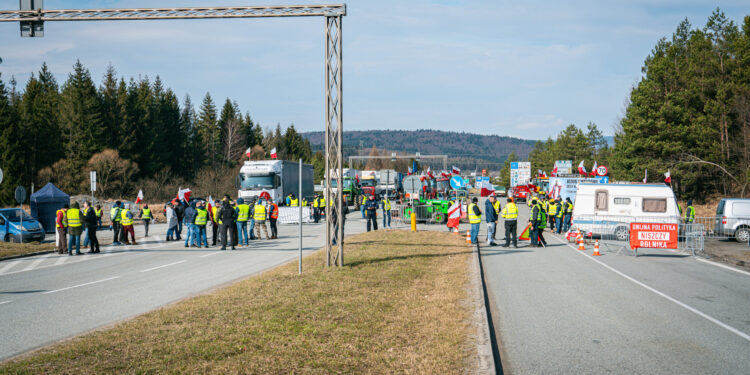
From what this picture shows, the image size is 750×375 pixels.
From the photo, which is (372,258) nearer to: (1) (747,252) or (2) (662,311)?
(2) (662,311)

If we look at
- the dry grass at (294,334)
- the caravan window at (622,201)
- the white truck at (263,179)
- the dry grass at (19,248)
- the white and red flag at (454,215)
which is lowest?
the dry grass at (19,248)

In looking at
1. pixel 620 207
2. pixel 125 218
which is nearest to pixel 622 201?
pixel 620 207

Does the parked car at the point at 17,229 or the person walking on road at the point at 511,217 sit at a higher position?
the person walking on road at the point at 511,217

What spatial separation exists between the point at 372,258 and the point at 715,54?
4227cm

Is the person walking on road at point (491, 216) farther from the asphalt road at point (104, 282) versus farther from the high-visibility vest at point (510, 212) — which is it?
the asphalt road at point (104, 282)

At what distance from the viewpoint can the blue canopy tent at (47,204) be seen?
27625 millimetres

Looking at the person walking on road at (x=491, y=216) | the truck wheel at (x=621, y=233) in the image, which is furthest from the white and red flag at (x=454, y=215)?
the truck wheel at (x=621, y=233)

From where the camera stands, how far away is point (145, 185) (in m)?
56.3

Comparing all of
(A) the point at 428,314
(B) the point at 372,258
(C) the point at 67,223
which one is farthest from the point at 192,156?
(A) the point at 428,314

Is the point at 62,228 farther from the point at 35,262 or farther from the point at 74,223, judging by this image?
the point at 35,262

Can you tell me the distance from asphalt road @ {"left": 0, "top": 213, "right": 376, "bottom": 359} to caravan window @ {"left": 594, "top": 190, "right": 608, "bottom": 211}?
11282 millimetres

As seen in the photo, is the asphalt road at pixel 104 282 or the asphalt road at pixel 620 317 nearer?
the asphalt road at pixel 620 317

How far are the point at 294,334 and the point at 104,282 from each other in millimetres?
7568

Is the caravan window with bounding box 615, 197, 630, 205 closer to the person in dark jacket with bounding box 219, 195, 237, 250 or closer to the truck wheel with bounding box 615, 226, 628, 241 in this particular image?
the truck wheel with bounding box 615, 226, 628, 241
